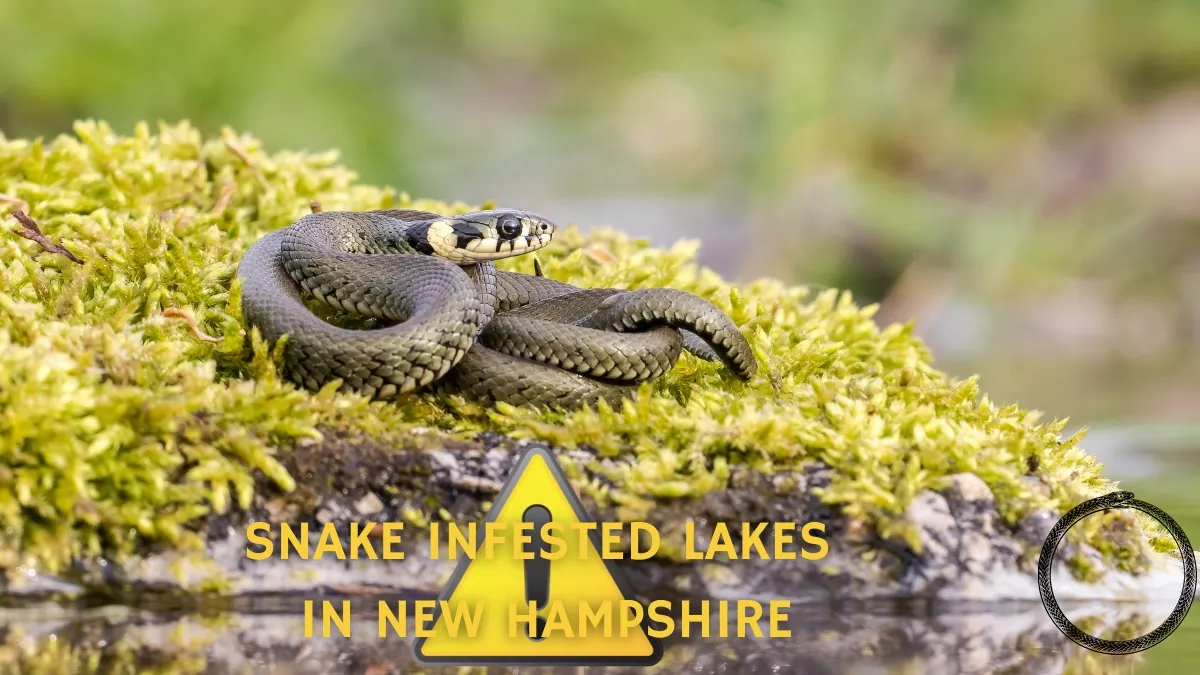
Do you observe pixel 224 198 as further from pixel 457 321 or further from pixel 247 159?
pixel 457 321

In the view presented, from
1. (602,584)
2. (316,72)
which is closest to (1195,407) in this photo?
(602,584)

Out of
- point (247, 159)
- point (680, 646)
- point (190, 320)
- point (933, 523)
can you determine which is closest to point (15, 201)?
point (247, 159)

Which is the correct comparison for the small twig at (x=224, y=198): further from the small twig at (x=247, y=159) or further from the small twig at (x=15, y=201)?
the small twig at (x=15, y=201)

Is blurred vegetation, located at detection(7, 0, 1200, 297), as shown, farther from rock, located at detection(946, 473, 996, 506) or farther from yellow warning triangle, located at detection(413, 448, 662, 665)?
yellow warning triangle, located at detection(413, 448, 662, 665)

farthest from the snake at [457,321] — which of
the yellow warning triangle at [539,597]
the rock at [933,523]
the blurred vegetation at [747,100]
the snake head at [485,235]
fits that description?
the blurred vegetation at [747,100]

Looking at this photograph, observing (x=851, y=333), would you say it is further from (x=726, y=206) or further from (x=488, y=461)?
(x=726, y=206)

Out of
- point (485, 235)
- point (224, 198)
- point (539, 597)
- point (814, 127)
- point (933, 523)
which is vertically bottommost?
point (539, 597)

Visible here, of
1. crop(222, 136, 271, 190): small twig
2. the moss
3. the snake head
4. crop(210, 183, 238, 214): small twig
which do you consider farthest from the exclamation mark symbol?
crop(222, 136, 271, 190): small twig
